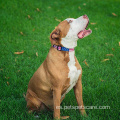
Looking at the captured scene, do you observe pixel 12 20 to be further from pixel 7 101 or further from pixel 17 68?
pixel 7 101

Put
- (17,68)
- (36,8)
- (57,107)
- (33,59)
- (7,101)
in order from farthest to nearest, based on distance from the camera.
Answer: (36,8) < (33,59) < (17,68) < (7,101) < (57,107)

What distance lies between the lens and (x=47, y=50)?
577 cm

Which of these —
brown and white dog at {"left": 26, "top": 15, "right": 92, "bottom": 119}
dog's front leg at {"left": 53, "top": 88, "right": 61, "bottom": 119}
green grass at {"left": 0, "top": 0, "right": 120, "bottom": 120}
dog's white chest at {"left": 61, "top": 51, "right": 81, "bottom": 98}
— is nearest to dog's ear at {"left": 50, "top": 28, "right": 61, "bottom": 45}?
→ brown and white dog at {"left": 26, "top": 15, "right": 92, "bottom": 119}

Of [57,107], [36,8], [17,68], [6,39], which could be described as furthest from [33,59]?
[36,8]

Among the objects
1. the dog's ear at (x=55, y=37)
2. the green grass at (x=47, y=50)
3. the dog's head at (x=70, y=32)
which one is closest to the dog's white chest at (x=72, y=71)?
the dog's head at (x=70, y=32)

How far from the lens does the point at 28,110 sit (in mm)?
3254

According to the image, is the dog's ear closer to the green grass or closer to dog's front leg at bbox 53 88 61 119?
dog's front leg at bbox 53 88 61 119

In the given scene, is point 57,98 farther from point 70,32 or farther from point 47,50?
point 47,50

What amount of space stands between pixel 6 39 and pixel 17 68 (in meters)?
1.80

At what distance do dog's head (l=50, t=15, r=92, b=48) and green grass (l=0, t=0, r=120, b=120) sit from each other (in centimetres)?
123

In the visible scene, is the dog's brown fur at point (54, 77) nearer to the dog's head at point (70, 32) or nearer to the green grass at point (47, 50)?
the dog's head at point (70, 32)

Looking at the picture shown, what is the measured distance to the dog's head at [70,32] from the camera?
2891 millimetres

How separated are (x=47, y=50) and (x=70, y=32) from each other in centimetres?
292

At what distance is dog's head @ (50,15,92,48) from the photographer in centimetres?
289
